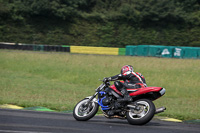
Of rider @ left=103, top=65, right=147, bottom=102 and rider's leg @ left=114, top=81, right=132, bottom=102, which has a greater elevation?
rider @ left=103, top=65, right=147, bottom=102

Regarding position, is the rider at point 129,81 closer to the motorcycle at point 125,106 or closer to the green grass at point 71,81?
the motorcycle at point 125,106

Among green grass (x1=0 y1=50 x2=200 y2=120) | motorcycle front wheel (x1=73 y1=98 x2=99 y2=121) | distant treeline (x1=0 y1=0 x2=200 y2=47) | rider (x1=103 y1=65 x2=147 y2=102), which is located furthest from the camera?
distant treeline (x1=0 y1=0 x2=200 y2=47)

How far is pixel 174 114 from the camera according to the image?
10820 millimetres

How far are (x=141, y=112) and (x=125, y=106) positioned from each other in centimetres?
52

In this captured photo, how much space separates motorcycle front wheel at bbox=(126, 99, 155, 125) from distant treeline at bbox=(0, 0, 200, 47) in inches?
1577

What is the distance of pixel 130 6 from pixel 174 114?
130 feet

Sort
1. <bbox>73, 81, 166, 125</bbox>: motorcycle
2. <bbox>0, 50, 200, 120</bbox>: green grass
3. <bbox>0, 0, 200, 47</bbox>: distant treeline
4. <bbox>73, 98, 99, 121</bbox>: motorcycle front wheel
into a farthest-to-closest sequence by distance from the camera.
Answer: <bbox>0, 0, 200, 47</bbox>: distant treeline → <bbox>0, 50, 200, 120</bbox>: green grass → <bbox>73, 98, 99, 121</bbox>: motorcycle front wheel → <bbox>73, 81, 166, 125</bbox>: motorcycle

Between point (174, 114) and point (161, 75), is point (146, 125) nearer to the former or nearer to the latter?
point (174, 114)

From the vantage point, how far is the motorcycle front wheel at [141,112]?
762 cm

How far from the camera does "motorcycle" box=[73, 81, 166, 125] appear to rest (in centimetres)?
782

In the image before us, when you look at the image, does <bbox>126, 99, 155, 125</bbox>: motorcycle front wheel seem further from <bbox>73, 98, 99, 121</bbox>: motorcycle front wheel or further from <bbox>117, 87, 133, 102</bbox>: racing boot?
<bbox>73, 98, 99, 121</bbox>: motorcycle front wheel

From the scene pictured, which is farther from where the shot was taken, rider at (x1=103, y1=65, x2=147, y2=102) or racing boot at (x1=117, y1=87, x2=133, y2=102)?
rider at (x1=103, y1=65, x2=147, y2=102)

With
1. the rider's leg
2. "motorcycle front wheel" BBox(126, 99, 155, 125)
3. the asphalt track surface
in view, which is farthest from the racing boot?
the asphalt track surface

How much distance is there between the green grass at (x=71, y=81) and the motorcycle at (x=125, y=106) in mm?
2711
